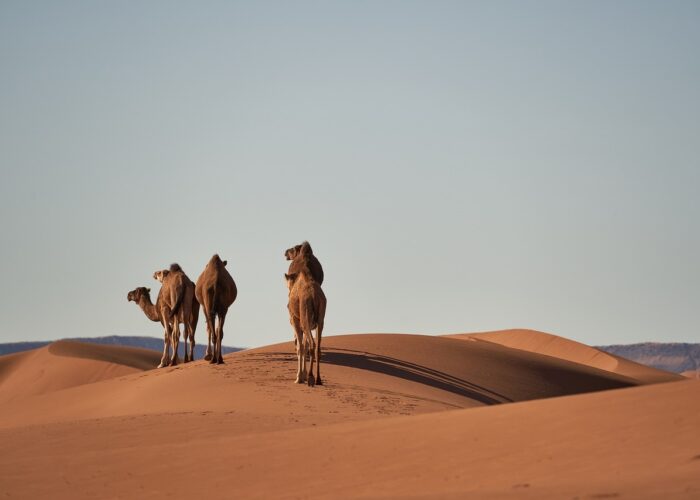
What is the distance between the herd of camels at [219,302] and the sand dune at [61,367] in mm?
26207

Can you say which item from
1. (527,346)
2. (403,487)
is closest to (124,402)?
(403,487)

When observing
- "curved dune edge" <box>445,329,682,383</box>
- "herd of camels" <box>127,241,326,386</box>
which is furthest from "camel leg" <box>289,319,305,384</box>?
"curved dune edge" <box>445,329,682,383</box>

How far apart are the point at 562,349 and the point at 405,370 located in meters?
45.2

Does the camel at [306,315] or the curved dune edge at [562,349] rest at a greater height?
the curved dune edge at [562,349]

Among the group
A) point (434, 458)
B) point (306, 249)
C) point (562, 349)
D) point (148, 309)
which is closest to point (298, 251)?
point (306, 249)

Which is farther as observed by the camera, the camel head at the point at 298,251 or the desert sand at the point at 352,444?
the camel head at the point at 298,251

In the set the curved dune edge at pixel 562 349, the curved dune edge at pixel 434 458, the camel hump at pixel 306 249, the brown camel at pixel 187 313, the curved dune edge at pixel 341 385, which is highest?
the curved dune edge at pixel 562 349

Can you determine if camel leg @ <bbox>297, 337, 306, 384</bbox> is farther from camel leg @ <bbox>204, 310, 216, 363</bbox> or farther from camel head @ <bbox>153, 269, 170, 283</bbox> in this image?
camel head @ <bbox>153, 269, 170, 283</bbox>

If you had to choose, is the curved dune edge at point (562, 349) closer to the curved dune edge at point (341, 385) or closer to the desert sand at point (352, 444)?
the curved dune edge at point (341, 385)

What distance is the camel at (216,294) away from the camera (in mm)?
29469

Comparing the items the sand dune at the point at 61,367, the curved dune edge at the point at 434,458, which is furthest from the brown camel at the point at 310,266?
the sand dune at the point at 61,367

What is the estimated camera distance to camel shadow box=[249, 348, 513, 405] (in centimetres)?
2994

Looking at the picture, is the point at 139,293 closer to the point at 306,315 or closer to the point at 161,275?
the point at 161,275

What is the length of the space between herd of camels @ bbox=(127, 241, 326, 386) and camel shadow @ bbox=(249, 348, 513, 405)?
2.95 ft
